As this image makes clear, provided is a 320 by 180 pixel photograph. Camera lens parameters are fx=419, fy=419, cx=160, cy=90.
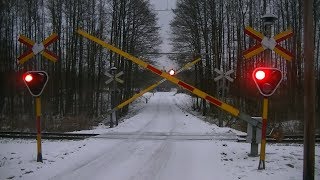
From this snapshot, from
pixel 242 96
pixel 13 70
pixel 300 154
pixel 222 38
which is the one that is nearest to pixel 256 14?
pixel 222 38

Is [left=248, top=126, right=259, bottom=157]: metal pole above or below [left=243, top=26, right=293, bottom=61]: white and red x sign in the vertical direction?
below

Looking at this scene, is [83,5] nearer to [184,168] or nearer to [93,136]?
[93,136]

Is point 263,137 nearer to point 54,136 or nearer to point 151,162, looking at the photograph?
point 151,162

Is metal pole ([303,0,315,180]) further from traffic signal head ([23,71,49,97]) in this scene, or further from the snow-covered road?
traffic signal head ([23,71,49,97])

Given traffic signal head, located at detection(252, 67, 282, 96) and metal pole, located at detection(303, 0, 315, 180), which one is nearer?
metal pole, located at detection(303, 0, 315, 180)

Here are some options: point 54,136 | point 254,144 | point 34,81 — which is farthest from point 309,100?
point 54,136

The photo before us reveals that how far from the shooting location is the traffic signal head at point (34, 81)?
1029 cm

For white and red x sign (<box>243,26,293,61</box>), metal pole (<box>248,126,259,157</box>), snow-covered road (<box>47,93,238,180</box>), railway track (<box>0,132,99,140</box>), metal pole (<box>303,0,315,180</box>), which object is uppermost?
white and red x sign (<box>243,26,293,61</box>)

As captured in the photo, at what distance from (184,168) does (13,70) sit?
124 ft

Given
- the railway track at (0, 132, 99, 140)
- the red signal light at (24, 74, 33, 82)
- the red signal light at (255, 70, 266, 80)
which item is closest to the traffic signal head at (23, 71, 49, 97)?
the red signal light at (24, 74, 33, 82)

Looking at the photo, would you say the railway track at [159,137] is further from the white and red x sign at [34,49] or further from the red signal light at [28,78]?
the red signal light at [28,78]

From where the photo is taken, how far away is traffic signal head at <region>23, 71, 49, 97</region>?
405 inches

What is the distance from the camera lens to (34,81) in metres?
10.3

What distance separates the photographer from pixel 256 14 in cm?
4025
